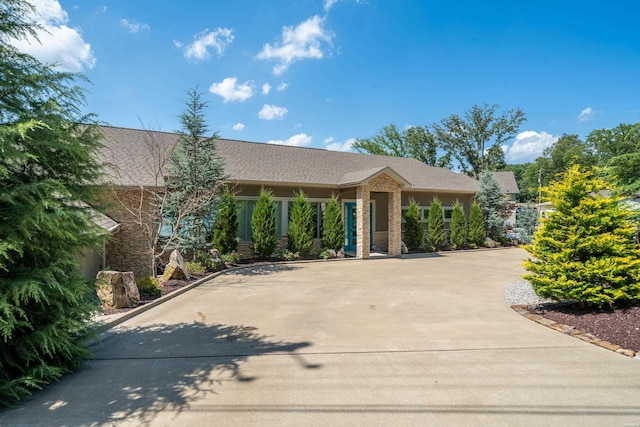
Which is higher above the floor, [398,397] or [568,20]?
[568,20]

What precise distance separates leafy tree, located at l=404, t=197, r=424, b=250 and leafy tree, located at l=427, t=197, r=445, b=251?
2.10 feet

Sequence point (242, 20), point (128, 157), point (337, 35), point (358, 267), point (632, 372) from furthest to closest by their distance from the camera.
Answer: point (337, 35)
point (128, 157)
point (358, 267)
point (242, 20)
point (632, 372)

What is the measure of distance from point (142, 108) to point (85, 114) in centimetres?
789

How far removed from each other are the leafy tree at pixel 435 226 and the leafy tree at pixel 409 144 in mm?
26477

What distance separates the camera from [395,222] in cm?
1540

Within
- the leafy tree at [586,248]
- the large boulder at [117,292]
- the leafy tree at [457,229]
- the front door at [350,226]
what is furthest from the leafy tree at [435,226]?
the large boulder at [117,292]

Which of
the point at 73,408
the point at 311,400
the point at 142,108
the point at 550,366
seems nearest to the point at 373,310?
the point at 550,366

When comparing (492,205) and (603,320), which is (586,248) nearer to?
(603,320)

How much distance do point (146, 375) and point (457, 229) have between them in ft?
57.4

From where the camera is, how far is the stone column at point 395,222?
1540cm

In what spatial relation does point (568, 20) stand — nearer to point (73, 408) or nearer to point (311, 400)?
point (311, 400)

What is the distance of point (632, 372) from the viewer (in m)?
3.81

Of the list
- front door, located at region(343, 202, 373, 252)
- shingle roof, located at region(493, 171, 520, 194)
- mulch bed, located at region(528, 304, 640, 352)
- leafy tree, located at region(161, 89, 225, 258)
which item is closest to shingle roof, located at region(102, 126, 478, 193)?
leafy tree, located at region(161, 89, 225, 258)

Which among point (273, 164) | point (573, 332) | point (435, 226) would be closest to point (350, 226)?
point (435, 226)
